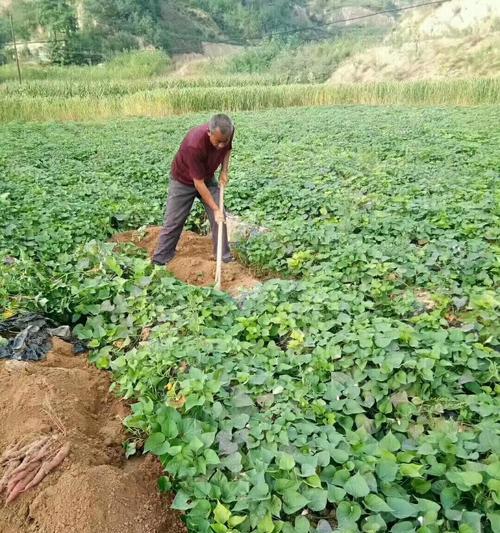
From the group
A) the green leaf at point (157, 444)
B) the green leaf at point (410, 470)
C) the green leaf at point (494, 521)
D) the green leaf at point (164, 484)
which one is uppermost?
the green leaf at point (157, 444)

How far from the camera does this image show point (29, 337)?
11.7ft

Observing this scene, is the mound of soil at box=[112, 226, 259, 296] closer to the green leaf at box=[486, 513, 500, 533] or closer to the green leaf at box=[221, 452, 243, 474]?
the green leaf at box=[221, 452, 243, 474]

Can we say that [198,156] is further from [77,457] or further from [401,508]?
[401,508]

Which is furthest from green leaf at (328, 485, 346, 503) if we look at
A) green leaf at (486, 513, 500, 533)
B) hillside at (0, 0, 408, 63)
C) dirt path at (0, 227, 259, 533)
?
hillside at (0, 0, 408, 63)

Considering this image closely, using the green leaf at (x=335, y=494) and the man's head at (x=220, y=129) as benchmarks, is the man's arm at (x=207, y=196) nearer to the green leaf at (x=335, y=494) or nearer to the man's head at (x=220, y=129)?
the man's head at (x=220, y=129)

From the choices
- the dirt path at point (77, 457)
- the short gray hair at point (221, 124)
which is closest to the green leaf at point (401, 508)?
the dirt path at point (77, 457)

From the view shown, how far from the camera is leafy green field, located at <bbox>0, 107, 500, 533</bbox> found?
2281mm

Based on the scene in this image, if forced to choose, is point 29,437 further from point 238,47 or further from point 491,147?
point 238,47

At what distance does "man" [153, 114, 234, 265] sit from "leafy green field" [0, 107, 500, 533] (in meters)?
0.72

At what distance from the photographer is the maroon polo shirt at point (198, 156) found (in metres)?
4.95

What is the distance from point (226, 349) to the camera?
3.21 m

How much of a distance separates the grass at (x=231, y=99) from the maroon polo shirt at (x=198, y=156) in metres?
12.6

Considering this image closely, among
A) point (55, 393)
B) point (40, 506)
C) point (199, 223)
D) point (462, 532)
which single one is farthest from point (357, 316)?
point (199, 223)

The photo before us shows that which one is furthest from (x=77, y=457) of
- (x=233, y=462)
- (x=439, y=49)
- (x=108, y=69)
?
(x=108, y=69)
